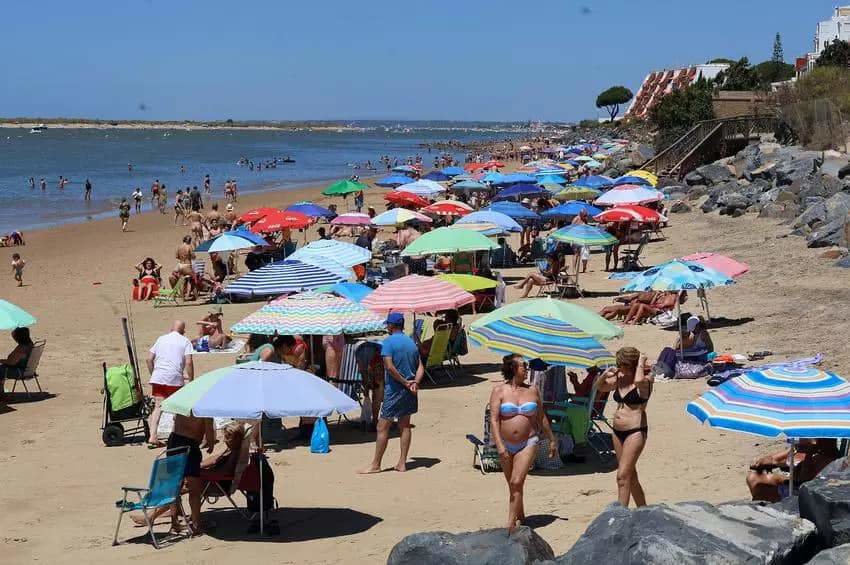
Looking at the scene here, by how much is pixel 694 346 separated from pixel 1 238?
24.8m

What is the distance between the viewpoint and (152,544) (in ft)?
25.1

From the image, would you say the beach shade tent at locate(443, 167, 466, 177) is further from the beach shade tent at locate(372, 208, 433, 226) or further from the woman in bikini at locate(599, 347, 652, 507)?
the woman in bikini at locate(599, 347, 652, 507)

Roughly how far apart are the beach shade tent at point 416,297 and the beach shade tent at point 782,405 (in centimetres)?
514

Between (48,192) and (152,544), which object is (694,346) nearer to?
(152,544)

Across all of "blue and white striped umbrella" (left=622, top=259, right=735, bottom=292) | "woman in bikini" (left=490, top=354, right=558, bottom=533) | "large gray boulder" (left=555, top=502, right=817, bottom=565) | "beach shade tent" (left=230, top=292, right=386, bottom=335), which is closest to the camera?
"large gray boulder" (left=555, top=502, right=817, bottom=565)

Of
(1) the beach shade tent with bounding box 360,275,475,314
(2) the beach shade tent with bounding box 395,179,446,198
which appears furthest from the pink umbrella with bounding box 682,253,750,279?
(2) the beach shade tent with bounding box 395,179,446,198

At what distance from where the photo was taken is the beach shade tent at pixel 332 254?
1606 cm

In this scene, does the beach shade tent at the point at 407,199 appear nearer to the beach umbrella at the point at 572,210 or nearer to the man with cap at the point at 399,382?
the beach umbrella at the point at 572,210

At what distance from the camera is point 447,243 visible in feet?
52.1

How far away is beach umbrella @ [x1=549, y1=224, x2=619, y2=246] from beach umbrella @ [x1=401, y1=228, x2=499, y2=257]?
7.51 feet

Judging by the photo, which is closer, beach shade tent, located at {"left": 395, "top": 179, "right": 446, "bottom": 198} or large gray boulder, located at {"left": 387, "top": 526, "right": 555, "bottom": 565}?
large gray boulder, located at {"left": 387, "top": 526, "right": 555, "bottom": 565}

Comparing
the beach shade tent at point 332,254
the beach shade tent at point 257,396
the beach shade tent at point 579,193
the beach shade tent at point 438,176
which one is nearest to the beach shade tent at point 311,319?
the beach shade tent at point 257,396

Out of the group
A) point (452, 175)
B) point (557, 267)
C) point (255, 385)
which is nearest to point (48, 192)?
point (452, 175)

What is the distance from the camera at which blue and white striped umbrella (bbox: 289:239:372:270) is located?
16.1 m
